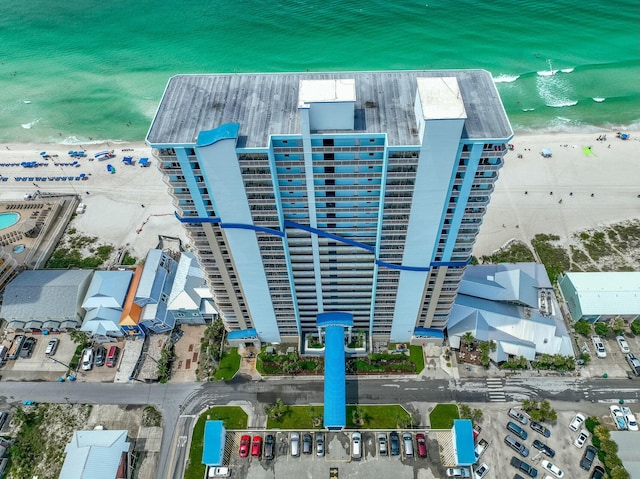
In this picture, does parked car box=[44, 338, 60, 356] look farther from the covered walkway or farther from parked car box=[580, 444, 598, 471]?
parked car box=[580, 444, 598, 471]

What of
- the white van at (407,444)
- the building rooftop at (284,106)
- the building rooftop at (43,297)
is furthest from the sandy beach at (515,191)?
the building rooftop at (284,106)

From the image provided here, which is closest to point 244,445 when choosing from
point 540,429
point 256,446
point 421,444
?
point 256,446

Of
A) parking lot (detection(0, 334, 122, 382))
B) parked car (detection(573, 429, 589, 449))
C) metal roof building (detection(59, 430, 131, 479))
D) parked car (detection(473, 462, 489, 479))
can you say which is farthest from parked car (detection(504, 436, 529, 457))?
parking lot (detection(0, 334, 122, 382))

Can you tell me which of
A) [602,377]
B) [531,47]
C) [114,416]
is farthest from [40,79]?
[602,377]

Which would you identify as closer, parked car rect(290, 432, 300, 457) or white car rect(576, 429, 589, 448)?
white car rect(576, 429, 589, 448)

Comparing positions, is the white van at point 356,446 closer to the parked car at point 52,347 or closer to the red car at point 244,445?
the red car at point 244,445

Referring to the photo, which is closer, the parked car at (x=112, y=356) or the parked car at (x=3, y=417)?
the parked car at (x=3, y=417)

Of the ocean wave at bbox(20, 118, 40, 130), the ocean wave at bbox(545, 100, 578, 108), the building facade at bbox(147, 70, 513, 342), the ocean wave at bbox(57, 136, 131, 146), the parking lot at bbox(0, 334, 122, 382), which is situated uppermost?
the ocean wave at bbox(545, 100, 578, 108)
